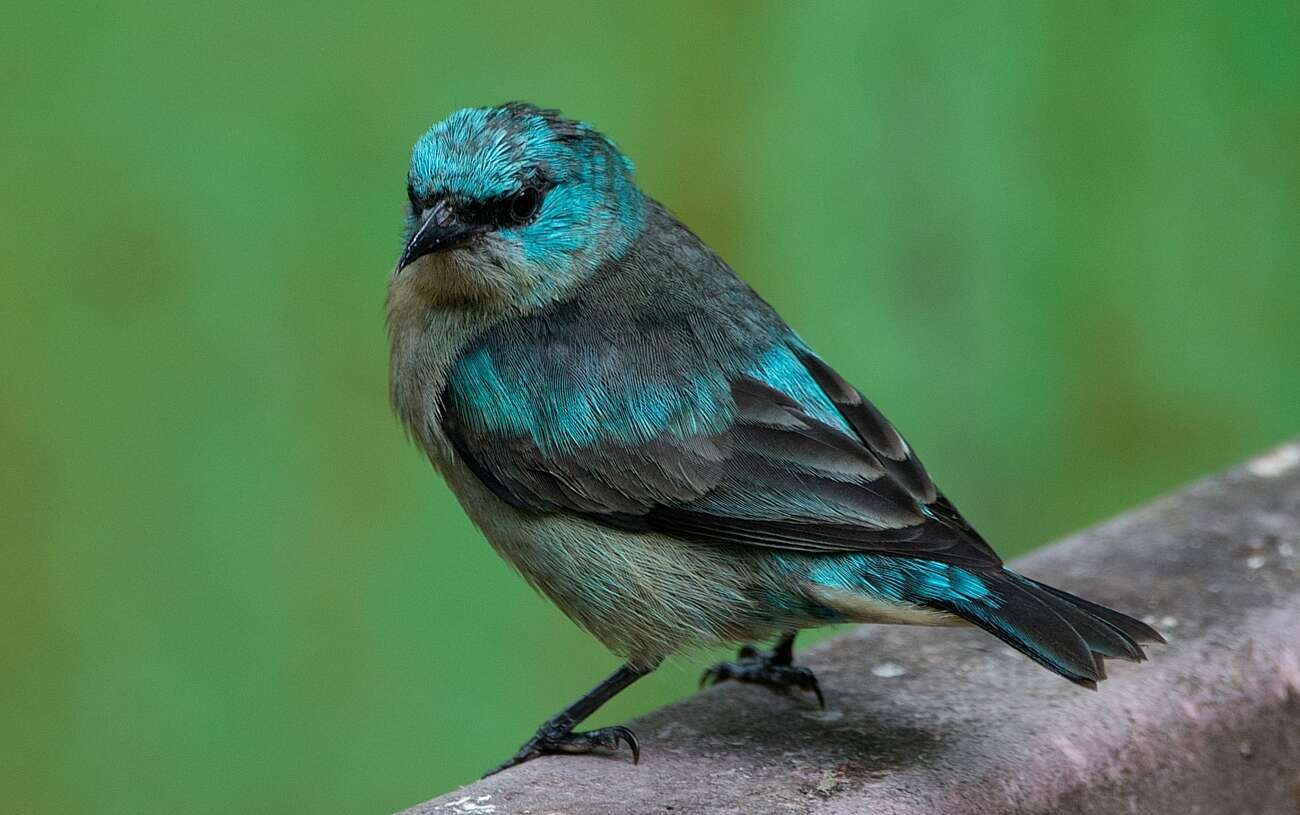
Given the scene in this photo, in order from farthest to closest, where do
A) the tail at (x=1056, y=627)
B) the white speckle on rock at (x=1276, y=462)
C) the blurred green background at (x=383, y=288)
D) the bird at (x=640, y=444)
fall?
the blurred green background at (x=383, y=288)
the white speckle on rock at (x=1276, y=462)
the bird at (x=640, y=444)
the tail at (x=1056, y=627)

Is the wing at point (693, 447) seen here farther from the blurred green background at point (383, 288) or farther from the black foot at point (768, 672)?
the blurred green background at point (383, 288)

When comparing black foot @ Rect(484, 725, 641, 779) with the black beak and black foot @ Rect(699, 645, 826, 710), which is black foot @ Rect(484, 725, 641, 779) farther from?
the black beak

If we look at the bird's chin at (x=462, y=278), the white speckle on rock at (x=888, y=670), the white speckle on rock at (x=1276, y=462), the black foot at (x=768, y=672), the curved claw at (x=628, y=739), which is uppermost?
the bird's chin at (x=462, y=278)

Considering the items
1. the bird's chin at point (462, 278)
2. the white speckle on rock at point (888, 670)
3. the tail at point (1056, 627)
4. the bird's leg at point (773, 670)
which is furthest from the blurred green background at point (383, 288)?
the tail at point (1056, 627)

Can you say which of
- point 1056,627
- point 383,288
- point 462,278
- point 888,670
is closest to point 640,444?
point 462,278

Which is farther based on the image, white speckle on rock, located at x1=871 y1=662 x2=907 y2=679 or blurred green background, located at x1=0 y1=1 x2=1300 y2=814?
blurred green background, located at x1=0 y1=1 x2=1300 y2=814

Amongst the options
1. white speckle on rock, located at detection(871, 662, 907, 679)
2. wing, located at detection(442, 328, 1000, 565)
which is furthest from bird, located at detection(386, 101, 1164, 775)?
white speckle on rock, located at detection(871, 662, 907, 679)

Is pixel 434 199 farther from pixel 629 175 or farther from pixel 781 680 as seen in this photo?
pixel 781 680
